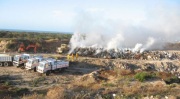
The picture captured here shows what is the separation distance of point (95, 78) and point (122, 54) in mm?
20271

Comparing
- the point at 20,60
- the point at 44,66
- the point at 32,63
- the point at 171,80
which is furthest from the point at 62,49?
the point at 171,80

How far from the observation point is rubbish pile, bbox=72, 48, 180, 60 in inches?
1833

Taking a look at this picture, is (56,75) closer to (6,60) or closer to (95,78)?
(95,78)

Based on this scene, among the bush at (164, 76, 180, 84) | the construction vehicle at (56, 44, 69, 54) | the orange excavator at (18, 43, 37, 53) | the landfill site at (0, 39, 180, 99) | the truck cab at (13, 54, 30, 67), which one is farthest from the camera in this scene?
the construction vehicle at (56, 44, 69, 54)

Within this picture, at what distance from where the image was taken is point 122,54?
155ft

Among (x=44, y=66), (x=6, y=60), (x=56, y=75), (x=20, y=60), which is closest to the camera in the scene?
(x=44, y=66)

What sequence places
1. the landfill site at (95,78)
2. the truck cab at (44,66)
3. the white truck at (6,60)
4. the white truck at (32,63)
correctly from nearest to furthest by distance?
the landfill site at (95,78) < the truck cab at (44,66) < the white truck at (32,63) < the white truck at (6,60)

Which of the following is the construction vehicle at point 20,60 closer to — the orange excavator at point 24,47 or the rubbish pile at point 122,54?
the orange excavator at point 24,47

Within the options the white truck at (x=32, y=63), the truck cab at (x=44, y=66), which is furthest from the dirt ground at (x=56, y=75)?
the truck cab at (x=44, y=66)

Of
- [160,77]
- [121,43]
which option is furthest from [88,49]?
[160,77]

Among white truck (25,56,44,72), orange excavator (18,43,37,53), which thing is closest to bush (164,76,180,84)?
white truck (25,56,44,72)

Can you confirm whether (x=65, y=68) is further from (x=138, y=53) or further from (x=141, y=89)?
(x=138, y=53)

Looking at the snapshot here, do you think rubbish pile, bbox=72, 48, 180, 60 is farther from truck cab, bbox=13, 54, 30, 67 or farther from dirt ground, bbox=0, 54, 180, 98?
truck cab, bbox=13, 54, 30, 67

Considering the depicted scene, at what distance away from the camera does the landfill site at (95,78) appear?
19.2 meters
